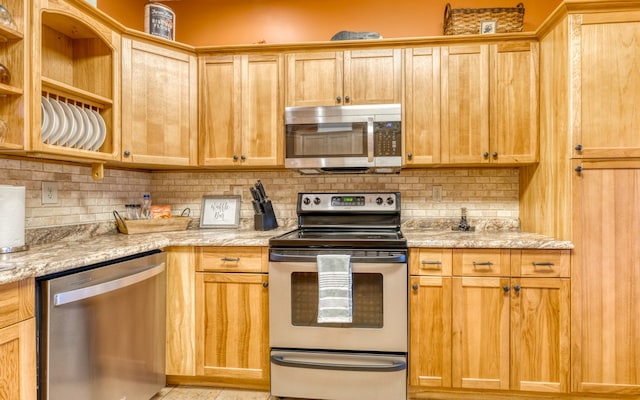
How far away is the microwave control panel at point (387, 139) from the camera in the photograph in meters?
2.43

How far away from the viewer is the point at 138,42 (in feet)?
7.72

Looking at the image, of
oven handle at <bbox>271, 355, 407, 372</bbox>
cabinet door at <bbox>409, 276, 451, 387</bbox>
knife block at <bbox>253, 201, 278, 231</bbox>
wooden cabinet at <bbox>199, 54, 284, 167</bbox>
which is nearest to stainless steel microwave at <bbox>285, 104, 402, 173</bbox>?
wooden cabinet at <bbox>199, 54, 284, 167</bbox>

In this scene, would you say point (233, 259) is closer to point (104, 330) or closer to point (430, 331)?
point (104, 330)

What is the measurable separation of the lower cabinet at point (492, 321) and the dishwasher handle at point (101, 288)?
1.44 m

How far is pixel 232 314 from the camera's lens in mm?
2236

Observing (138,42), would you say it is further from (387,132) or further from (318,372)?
(318,372)

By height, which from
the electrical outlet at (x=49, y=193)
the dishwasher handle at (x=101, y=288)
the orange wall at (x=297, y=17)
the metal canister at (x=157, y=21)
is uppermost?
the orange wall at (x=297, y=17)

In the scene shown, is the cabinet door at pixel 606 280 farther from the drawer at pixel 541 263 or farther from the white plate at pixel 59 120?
the white plate at pixel 59 120

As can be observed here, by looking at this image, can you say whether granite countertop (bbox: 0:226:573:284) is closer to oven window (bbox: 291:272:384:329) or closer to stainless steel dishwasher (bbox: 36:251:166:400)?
stainless steel dishwasher (bbox: 36:251:166:400)

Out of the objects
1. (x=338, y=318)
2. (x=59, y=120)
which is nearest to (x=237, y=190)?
(x=59, y=120)

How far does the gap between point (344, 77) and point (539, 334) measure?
1905 millimetres

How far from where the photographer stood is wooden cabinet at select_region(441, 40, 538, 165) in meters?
Result: 2.38

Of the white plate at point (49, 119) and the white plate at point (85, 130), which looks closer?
the white plate at point (49, 119)

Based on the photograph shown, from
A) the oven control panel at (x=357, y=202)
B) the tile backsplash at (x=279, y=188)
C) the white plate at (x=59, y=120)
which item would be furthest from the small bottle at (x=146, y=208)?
the oven control panel at (x=357, y=202)
